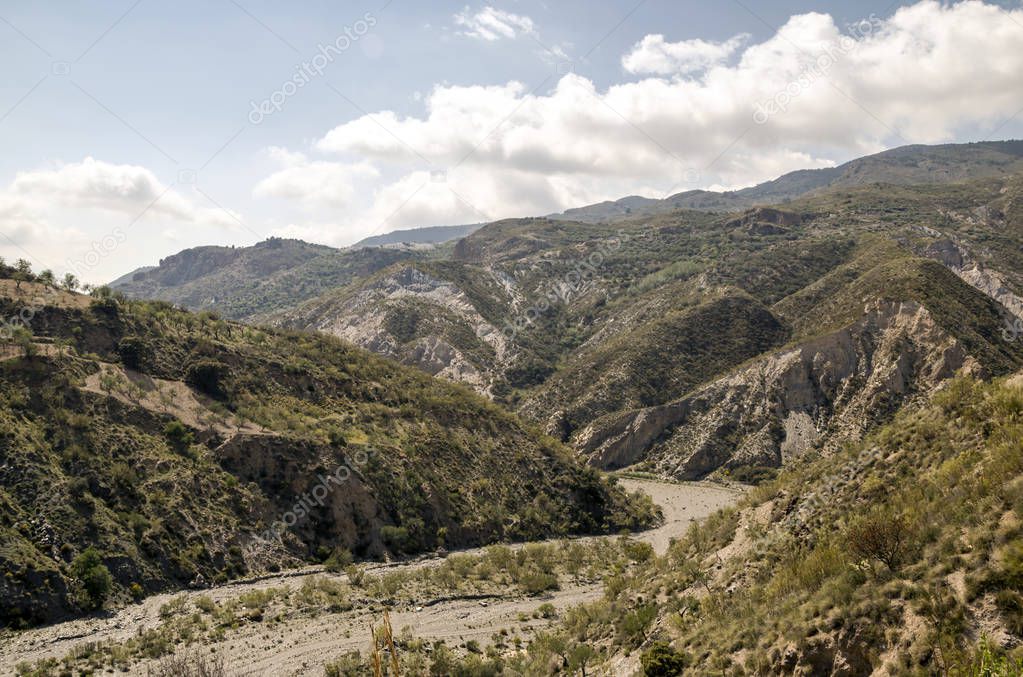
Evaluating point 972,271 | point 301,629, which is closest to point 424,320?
point 972,271

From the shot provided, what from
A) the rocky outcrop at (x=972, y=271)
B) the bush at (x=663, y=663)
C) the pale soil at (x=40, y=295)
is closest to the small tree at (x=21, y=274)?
the pale soil at (x=40, y=295)

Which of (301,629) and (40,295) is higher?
(40,295)

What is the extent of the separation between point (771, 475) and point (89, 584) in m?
60.4

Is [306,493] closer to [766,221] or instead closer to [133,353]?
[133,353]

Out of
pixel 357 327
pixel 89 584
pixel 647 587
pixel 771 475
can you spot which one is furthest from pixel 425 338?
pixel 647 587

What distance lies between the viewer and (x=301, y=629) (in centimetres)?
2702

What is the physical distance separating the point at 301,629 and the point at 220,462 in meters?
17.0

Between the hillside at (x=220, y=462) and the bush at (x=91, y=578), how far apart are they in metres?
0.16

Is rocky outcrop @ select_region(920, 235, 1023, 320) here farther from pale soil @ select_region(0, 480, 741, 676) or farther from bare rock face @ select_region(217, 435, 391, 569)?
bare rock face @ select_region(217, 435, 391, 569)

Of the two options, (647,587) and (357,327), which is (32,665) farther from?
(357,327)

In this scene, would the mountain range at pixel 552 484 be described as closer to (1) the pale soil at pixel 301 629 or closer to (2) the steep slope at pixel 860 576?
(2) the steep slope at pixel 860 576

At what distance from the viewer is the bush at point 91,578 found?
28188 mm

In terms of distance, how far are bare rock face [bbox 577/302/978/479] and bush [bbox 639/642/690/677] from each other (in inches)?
Result: 2248

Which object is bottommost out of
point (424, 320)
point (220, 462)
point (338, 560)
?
point (338, 560)
